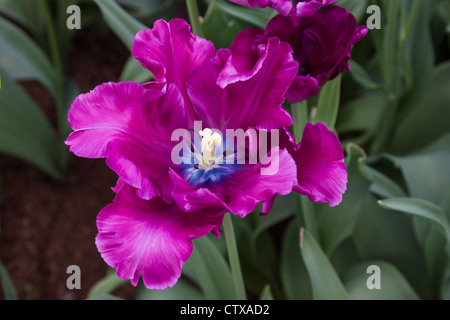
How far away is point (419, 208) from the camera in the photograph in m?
0.78

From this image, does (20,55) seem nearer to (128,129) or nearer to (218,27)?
(218,27)

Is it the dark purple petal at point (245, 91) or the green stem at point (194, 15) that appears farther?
the green stem at point (194, 15)

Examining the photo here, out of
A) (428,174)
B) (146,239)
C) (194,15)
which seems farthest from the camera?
(428,174)

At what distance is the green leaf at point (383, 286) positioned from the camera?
903 mm

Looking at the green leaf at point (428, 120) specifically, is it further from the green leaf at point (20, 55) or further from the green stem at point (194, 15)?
the green leaf at point (20, 55)

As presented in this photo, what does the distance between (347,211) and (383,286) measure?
14 centimetres

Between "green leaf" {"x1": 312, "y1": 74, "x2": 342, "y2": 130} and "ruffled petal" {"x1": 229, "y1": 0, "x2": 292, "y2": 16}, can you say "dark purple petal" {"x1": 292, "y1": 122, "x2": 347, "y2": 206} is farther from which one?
"green leaf" {"x1": 312, "y1": 74, "x2": 342, "y2": 130}

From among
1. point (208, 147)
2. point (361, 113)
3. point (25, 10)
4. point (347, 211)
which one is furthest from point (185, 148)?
point (25, 10)

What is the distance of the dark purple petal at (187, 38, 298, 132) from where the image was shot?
541 millimetres

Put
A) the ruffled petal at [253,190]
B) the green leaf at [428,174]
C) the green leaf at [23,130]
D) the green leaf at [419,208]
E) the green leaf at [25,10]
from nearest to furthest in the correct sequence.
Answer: the ruffled petal at [253,190], the green leaf at [419,208], the green leaf at [428,174], the green leaf at [23,130], the green leaf at [25,10]

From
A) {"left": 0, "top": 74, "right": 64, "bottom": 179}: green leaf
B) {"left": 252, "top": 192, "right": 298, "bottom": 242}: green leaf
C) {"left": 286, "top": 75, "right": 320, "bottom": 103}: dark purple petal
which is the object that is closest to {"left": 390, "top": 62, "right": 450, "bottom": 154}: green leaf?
{"left": 252, "top": 192, "right": 298, "bottom": 242}: green leaf

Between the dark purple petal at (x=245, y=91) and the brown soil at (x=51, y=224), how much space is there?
0.69 m

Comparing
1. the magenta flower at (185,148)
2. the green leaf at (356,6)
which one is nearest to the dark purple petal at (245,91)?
the magenta flower at (185,148)
